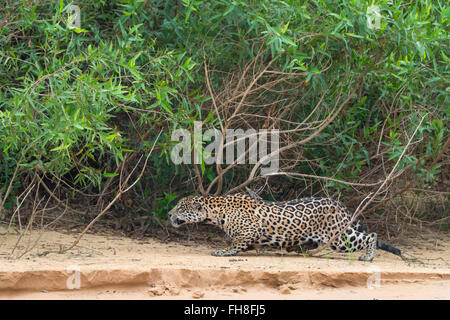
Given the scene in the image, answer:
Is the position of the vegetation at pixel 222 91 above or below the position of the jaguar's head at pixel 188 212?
above

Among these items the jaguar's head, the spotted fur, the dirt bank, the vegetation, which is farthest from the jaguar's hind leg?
the jaguar's head

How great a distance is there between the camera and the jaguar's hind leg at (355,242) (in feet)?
26.6

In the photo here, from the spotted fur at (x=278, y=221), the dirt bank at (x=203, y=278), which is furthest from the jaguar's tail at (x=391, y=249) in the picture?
the dirt bank at (x=203, y=278)

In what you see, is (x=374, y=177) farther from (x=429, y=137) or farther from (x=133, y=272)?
(x=133, y=272)

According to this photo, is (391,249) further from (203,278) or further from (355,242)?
(203,278)

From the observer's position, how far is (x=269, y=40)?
7.38 m

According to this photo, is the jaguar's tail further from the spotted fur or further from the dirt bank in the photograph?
the dirt bank

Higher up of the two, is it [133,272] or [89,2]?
[89,2]

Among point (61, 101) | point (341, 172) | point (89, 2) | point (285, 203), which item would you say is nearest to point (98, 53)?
point (61, 101)

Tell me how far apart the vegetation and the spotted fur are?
0.29 metres

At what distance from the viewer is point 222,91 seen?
325 inches

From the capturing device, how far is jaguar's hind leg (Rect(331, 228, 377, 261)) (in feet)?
26.6

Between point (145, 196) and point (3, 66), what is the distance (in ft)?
7.61

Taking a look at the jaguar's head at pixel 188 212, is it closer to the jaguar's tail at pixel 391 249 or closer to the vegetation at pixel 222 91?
the vegetation at pixel 222 91
